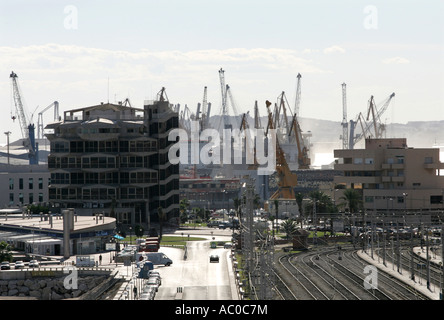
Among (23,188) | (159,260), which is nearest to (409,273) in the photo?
(159,260)

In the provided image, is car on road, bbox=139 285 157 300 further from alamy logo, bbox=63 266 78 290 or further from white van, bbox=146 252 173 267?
white van, bbox=146 252 173 267

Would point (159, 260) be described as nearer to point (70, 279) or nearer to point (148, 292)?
point (70, 279)

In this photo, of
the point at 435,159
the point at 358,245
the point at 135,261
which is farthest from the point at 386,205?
the point at 135,261

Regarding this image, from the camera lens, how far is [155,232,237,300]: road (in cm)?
5012

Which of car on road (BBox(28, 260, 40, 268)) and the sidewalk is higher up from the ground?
car on road (BBox(28, 260, 40, 268))

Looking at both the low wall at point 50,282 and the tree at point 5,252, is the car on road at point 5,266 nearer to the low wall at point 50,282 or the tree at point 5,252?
the low wall at point 50,282

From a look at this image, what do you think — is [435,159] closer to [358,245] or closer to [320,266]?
[358,245]

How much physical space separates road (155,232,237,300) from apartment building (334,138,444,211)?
36573 millimetres

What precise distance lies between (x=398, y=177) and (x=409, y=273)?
49995 millimetres

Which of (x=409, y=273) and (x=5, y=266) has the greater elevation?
(x=5, y=266)

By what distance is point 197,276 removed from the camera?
196ft

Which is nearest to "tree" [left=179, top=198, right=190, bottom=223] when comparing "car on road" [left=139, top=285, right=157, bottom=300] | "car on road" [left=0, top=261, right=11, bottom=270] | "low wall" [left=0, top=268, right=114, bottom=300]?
"car on road" [left=0, top=261, right=11, bottom=270]

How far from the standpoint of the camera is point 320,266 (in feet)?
224

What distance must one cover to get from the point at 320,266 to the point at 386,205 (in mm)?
45520
